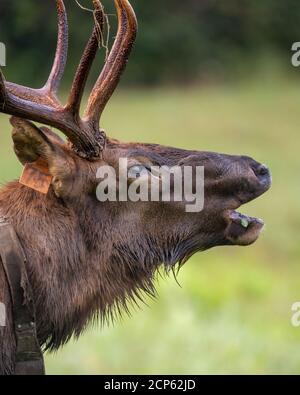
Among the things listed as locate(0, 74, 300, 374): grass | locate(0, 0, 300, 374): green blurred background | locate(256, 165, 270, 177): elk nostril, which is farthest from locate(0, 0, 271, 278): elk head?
locate(0, 74, 300, 374): grass

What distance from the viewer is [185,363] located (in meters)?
8.05

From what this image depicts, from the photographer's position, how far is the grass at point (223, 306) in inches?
320

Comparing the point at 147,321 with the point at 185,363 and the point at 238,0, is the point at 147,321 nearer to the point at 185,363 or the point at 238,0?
the point at 185,363

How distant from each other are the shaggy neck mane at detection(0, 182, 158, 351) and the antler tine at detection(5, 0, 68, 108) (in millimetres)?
421

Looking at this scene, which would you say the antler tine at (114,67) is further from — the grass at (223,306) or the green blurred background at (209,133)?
the grass at (223,306)

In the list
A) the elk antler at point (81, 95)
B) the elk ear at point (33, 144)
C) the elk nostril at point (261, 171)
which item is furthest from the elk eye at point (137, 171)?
the elk nostril at point (261, 171)

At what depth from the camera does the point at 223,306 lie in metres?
10.2

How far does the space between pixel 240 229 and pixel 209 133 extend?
1690cm

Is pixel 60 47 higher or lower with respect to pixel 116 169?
higher

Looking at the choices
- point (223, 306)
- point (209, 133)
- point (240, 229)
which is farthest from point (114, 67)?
point (209, 133)

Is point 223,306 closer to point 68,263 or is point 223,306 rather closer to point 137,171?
point 137,171

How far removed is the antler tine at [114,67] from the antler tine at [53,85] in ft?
0.57

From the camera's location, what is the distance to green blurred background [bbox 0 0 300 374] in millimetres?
8453
